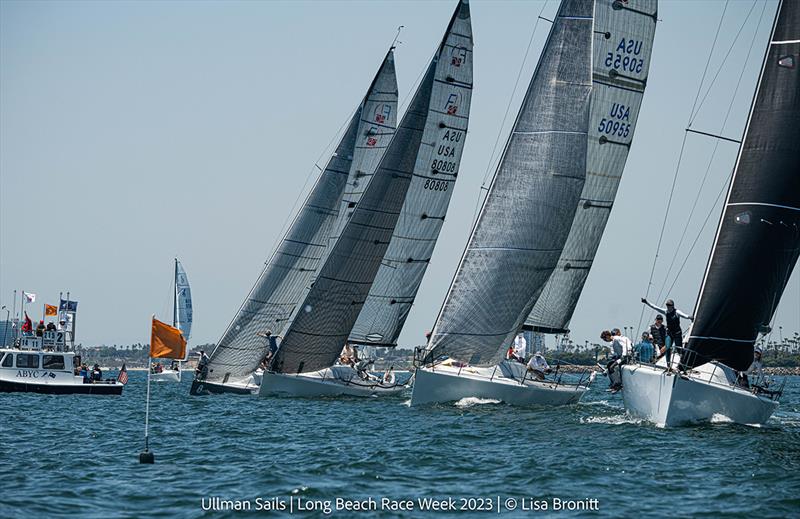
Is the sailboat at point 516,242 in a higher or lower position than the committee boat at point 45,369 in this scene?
higher

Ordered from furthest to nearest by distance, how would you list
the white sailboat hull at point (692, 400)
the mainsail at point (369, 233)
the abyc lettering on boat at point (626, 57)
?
the mainsail at point (369, 233) → the abyc lettering on boat at point (626, 57) → the white sailboat hull at point (692, 400)

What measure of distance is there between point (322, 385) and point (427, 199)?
293 inches

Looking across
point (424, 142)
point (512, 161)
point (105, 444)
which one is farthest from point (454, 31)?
point (105, 444)

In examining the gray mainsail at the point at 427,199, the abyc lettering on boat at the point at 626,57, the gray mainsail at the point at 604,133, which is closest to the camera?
the gray mainsail at the point at 604,133

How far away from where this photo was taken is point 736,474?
18672 mm

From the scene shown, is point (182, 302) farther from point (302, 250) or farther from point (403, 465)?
point (403, 465)

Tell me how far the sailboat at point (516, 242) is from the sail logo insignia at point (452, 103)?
23.0 ft

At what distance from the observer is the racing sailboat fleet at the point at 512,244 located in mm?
26266

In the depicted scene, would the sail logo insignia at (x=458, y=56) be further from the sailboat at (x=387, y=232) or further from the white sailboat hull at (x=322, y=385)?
the white sailboat hull at (x=322, y=385)

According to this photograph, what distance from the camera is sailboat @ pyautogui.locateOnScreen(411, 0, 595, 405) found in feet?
105

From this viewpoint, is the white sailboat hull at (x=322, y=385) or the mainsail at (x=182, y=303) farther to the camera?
the mainsail at (x=182, y=303)

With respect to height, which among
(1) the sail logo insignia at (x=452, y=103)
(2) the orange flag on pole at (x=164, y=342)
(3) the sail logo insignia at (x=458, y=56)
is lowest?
(2) the orange flag on pole at (x=164, y=342)

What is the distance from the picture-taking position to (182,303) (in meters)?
83.0

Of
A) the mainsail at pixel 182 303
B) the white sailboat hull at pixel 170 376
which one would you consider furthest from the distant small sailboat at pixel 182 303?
the white sailboat hull at pixel 170 376
